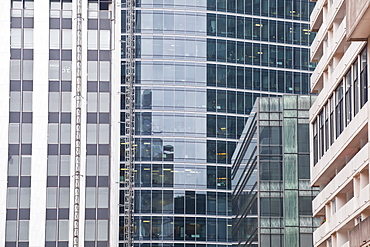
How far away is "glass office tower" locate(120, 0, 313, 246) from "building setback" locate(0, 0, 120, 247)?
57.6 ft

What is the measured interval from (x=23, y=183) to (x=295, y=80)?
43487mm

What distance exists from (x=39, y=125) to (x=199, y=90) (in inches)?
1093

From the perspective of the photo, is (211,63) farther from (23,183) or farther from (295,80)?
(23,183)

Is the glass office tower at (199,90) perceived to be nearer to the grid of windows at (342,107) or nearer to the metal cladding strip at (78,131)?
the metal cladding strip at (78,131)

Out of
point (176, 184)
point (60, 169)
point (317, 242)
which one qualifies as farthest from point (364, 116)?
point (176, 184)

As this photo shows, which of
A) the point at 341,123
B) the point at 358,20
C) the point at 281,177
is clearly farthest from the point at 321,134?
the point at 358,20

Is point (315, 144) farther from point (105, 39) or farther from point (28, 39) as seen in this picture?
point (28, 39)

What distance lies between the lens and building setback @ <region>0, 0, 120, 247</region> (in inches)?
4390

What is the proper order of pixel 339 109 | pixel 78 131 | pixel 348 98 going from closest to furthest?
1. pixel 348 98
2. pixel 339 109
3. pixel 78 131

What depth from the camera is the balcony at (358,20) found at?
1892 inches

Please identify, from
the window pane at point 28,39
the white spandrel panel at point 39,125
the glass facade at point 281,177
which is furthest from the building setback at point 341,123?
the window pane at point 28,39

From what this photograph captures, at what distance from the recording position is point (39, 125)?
114m

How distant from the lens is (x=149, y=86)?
134 m

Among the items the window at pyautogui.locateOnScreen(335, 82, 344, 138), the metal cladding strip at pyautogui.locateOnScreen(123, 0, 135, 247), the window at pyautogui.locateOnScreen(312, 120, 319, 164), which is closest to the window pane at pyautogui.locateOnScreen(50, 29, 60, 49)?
the metal cladding strip at pyautogui.locateOnScreen(123, 0, 135, 247)
